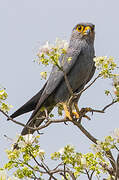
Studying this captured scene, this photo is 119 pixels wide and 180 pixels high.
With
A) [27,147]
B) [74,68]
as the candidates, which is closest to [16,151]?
[27,147]

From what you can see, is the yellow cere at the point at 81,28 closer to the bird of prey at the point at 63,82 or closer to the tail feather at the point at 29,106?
the bird of prey at the point at 63,82

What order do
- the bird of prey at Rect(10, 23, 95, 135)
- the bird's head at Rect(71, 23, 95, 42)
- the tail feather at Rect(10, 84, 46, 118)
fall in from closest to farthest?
the tail feather at Rect(10, 84, 46, 118) < the bird of prey at Rect(10, 23, 95, 135) < the bird's head at Rect(71, 23, 95, 42)

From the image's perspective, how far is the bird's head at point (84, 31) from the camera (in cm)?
630

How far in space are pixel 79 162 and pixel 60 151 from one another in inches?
10.7

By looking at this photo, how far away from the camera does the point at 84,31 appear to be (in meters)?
6.38

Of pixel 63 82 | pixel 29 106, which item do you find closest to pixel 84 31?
pixel 63 82

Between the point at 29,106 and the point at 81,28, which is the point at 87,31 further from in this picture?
the point at 29,106

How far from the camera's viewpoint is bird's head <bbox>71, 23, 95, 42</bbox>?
6.30 m

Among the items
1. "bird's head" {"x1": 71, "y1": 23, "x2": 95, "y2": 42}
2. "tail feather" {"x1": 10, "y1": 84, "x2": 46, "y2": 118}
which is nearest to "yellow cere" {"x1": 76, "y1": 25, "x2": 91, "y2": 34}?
"bird's head" {"x1": 71, "y1": 23, "x2": 95, "y2": 42}

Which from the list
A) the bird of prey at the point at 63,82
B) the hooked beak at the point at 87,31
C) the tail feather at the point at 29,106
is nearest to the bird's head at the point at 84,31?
the hooked beak at the point at 87,31

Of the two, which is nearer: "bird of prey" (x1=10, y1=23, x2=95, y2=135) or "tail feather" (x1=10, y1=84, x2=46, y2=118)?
"tail feather" (x1=10, y1=84, x2=46, y2=118)

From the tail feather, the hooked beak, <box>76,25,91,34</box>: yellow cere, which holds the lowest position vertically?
the tail feather

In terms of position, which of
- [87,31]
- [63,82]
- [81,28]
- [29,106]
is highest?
[81,28]

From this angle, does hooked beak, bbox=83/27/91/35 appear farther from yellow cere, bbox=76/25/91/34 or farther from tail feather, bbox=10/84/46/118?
tail feather, bbox=10/84/46/118
